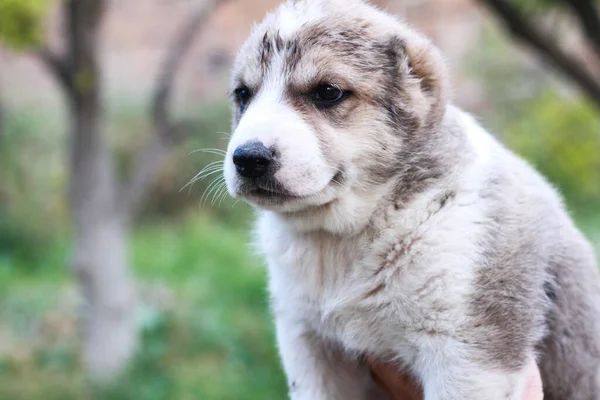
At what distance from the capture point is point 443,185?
288cm

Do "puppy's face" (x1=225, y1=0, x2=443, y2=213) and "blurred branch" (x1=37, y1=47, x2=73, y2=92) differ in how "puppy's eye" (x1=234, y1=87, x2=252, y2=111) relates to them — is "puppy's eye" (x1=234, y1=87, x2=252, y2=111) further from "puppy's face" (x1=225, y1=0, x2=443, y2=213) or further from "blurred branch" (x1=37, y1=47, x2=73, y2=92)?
"blurred branch" (x1=37, y1=47, x2=73, y2=92)

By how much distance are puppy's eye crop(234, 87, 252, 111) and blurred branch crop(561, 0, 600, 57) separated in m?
3.24

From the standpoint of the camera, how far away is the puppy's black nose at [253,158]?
8.63 ft

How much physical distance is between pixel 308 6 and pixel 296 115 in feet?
1.65

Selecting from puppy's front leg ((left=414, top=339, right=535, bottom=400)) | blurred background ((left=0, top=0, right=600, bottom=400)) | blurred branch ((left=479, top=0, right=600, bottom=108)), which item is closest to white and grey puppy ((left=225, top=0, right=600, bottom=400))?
puppy's front leg ((left=414, top=339, right=535, bottom=400))

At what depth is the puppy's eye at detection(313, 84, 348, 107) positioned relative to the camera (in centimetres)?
283

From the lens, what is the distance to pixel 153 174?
23.6 feet

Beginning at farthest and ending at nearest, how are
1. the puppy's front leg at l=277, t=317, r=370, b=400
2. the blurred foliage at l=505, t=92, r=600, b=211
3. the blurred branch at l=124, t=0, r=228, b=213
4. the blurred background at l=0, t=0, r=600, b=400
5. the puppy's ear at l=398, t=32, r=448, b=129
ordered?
1. the blurred foliage at l=505, t=92, r=600, b=211
2. the blurred branch at l=124, t=0, r=228, b=213
3. the blurred background at l=0, t=0, r=600, b=400
4. the puppy's front leg at l=277, t=317, r=370, b=400
5. the puppy's ear at l=398, t=32, r=448, b=129

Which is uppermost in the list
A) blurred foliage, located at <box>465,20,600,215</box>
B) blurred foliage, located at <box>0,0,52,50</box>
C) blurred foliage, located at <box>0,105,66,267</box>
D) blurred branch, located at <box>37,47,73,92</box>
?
blurred foliage, located at <box>0,0,52,50</box>

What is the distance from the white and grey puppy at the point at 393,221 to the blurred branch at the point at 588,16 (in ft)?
8.89

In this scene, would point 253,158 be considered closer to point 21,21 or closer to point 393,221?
point 393,221

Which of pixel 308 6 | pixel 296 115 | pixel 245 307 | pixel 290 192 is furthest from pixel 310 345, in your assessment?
pixel 245 307

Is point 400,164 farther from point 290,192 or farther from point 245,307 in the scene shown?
point 245,307

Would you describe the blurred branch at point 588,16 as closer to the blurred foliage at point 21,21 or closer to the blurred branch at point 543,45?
the blurred branch at point 543,45
